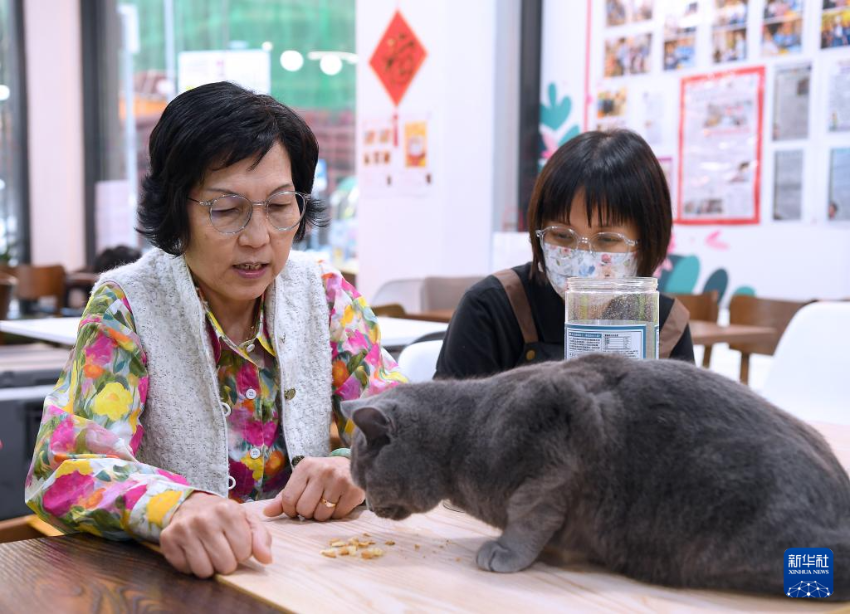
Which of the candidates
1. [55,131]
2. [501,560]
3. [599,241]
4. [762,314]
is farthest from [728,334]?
[55,131]

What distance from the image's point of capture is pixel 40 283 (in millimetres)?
7797

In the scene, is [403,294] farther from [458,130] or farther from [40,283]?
[40,283]

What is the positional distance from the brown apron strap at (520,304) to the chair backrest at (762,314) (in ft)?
7.31

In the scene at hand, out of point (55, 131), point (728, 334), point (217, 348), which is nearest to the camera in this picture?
point (217, 348)

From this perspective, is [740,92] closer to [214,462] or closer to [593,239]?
[593,239]

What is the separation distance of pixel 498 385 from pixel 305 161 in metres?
0.68

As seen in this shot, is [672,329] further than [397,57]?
No

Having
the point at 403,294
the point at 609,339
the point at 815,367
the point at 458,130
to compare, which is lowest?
the point at 403,294

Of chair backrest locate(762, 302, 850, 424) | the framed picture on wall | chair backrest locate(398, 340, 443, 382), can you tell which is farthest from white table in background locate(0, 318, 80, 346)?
the framed picture on wall

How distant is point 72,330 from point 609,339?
2.57 m

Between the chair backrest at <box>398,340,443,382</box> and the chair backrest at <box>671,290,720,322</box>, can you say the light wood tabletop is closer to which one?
the chair backrest at <box>398,340,443,382</box>

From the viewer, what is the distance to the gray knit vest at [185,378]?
1.38 m

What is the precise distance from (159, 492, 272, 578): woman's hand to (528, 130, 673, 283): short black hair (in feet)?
3.03

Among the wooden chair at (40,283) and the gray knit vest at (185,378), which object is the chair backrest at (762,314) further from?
the wooden chair at (40,283)
